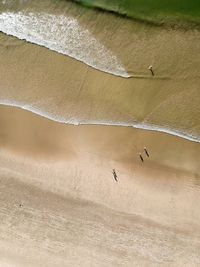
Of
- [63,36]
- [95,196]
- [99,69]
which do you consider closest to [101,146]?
[95,196]

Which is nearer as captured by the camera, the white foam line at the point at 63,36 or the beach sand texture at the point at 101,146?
the beach sand texture at the point at 101,146

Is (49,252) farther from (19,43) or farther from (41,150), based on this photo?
(19,43)

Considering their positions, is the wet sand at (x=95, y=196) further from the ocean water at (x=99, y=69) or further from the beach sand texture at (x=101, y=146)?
the ocean water at (x=99, y=69)

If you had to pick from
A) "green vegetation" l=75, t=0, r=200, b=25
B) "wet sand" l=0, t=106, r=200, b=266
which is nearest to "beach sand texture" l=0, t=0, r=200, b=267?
"wet sand" l=0, t=106, r=200, b=266

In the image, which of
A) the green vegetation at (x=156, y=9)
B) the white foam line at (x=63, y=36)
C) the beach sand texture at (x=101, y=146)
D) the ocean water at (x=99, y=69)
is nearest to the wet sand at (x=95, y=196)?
the beach sand texture at (x=101, y=146)

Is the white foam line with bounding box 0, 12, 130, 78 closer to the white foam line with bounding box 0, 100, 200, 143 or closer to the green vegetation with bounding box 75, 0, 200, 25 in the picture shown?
the green vegetation with bounding box 75, 0, 200, 25
